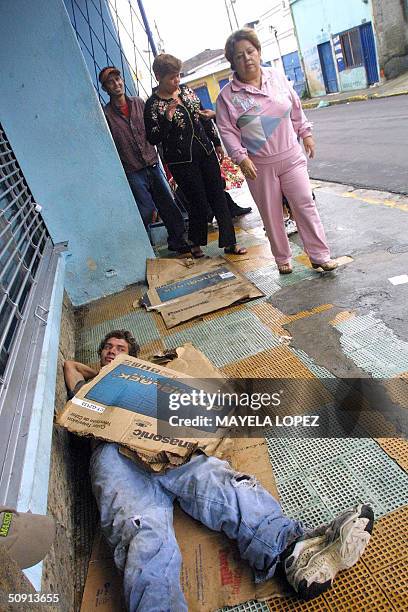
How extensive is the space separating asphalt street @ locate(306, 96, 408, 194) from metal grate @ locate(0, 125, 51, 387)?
3.92 metres

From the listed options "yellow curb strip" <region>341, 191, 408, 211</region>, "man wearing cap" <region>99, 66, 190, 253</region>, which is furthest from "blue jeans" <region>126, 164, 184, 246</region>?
"yellow curb strip" <region>341, 191, 408, 211</region>

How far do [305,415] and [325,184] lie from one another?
→ 4.83 m

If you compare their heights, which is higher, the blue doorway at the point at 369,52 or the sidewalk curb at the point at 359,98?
the blue doorway at the point at 369,52

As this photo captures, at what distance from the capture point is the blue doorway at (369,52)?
17750 mm

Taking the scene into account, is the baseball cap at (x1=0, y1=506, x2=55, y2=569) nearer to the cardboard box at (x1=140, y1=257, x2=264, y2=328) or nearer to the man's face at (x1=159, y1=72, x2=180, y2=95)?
the cardboard box at (x1=140, y1=257, x2=264, y2=328)

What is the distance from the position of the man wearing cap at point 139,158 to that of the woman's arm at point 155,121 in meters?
0.66

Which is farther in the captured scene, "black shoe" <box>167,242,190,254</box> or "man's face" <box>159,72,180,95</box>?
"black shoe" <box>167,242,190,254</box>

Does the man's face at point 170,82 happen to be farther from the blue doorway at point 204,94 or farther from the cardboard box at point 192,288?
the blue doorway at point 204,94

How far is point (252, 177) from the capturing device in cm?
328

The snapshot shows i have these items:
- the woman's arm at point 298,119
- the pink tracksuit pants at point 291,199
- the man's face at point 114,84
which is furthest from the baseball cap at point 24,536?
the man's face at point 114,84

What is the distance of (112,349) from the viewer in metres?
2.63

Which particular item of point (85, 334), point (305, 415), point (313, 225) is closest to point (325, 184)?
point (313, 225)

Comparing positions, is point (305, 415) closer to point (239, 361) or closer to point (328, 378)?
point (328, 378)

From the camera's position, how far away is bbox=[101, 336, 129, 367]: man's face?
2.60 metres
